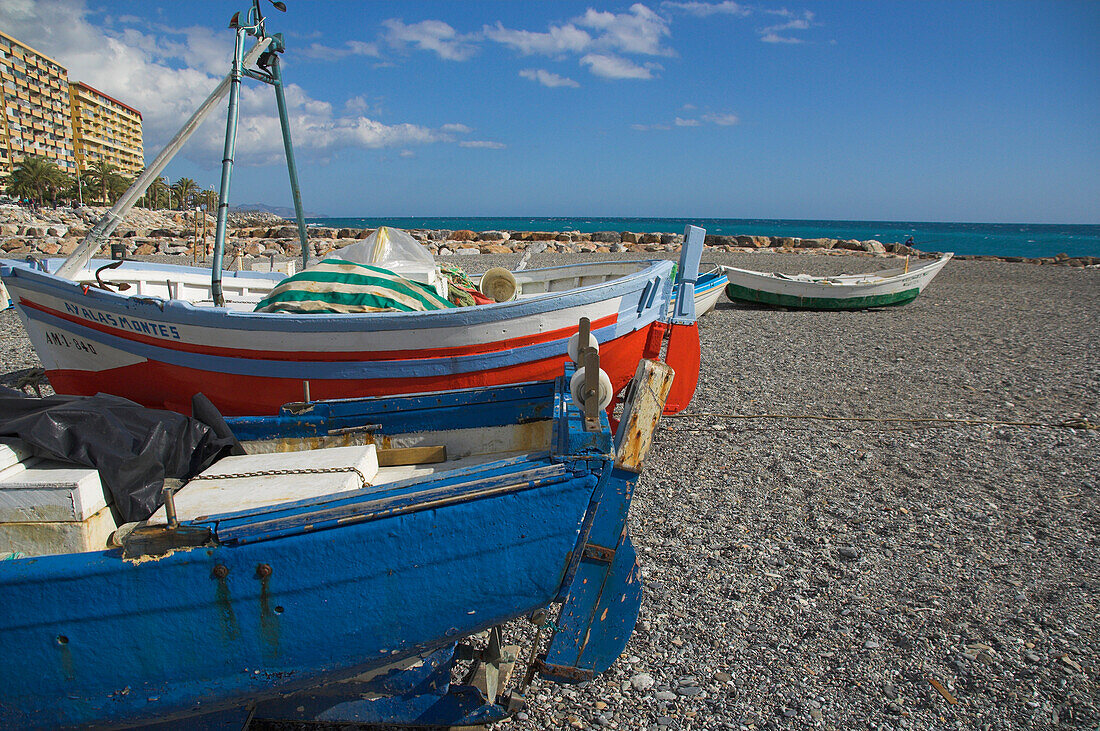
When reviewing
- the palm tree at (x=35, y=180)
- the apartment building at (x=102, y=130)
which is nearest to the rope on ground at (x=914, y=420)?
the palm tree at (x=35, y=180)

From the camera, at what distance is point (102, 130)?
3915 inches

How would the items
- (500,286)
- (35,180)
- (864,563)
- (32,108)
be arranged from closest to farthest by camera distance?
(864,563) < (500,286) < (35,180) < (32,108)

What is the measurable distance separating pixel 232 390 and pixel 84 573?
12.3ft

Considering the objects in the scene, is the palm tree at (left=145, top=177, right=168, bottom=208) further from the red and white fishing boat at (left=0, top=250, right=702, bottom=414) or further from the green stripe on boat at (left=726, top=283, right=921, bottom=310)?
the red and white fishing boat at (left=0, top=250, right=702, bottom=414)

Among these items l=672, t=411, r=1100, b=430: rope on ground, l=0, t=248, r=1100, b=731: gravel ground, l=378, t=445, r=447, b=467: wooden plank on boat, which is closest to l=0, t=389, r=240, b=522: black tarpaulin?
l=378, t=445, r=447, b=467: wooden plank on boat

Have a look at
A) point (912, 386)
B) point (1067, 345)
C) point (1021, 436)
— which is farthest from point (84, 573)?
point (1067, 345)

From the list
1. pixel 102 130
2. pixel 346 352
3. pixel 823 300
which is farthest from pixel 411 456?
pixel 102 130

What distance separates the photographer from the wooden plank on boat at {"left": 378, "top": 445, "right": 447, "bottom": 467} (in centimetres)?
346

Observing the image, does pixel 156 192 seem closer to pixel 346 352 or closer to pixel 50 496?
pixel 346 352

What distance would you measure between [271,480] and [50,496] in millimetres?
758

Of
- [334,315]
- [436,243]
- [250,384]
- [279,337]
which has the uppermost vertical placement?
[436,243]

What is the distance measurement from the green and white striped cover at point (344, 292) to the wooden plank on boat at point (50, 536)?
314 centimetres

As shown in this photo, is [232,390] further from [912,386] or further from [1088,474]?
[912,386]

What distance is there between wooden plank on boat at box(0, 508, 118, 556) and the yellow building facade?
94.5 m
